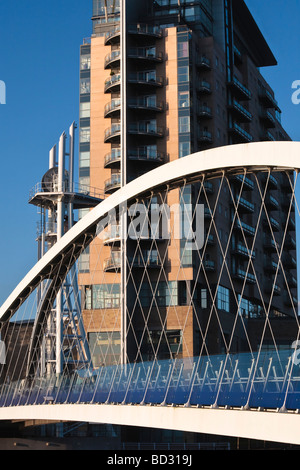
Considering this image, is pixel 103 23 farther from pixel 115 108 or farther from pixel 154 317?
pixel 154 317

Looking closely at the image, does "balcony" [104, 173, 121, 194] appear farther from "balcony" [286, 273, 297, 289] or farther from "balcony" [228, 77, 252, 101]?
"balcony" [286, 273, 297, 289]

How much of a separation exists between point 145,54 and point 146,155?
319 inches

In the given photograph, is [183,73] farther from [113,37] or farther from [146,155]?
[146,155]

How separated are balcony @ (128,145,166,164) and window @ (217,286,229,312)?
36.0 feet

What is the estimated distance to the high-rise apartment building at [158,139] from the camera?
65.9 metres

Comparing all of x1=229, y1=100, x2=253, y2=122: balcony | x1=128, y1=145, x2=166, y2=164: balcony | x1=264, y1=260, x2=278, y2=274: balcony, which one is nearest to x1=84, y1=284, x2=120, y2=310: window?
x1=128, y1=145, x2=166, y2=164: balcony

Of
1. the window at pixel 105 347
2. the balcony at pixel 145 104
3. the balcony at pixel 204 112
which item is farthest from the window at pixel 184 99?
the window at pixel 105 347

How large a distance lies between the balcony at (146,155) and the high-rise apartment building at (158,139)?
0.25 feet

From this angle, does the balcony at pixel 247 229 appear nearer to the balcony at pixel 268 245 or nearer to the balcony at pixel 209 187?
the balcony at pixel 209 187

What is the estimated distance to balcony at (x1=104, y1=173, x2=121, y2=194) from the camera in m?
69.2

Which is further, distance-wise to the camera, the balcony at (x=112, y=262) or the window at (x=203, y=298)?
the window at (x=203, y=298)

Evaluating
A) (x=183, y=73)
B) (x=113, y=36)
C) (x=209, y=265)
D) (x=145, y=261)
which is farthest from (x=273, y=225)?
(x=113, y=36)

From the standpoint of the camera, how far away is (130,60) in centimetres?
6994
